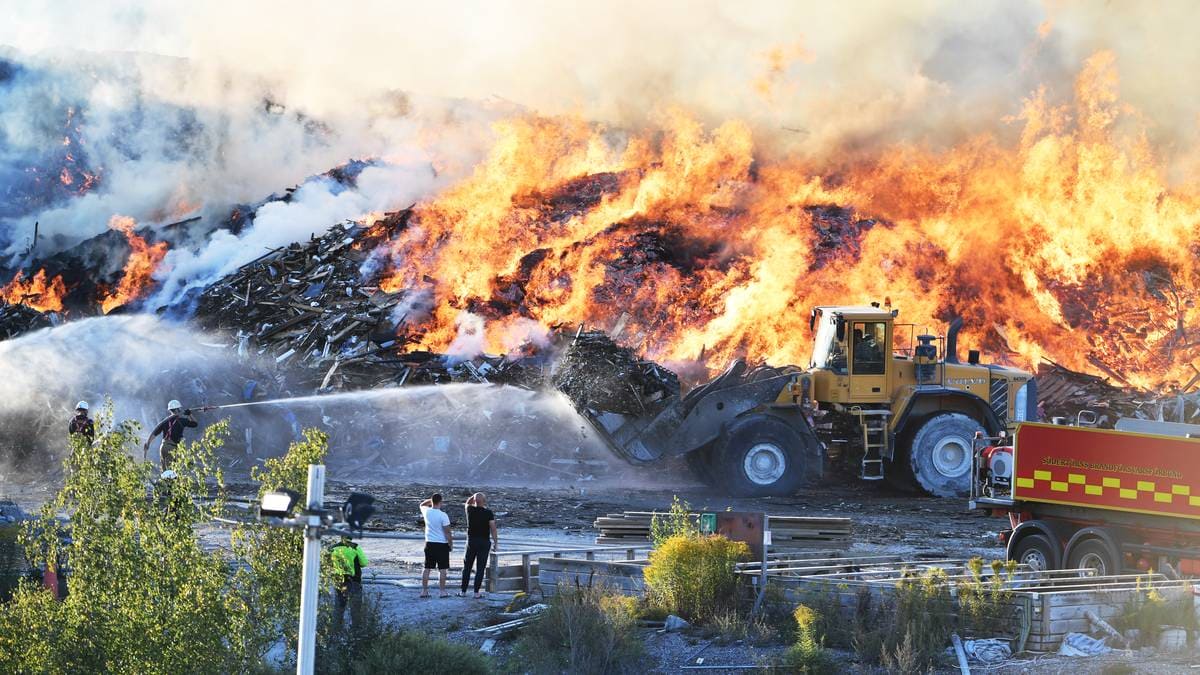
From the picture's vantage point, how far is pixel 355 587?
1334cm

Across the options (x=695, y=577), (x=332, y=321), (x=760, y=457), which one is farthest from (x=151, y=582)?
(x=332, y=321)

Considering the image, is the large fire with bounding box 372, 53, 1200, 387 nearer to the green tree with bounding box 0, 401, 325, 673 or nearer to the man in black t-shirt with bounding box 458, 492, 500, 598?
the man in black t-shirt with bounding box 458, 492, 500, 598

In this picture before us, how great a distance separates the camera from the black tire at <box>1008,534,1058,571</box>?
51.9 feet

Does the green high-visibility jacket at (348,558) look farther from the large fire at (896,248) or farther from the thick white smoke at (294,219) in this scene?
the thick white smoke at (294,219)

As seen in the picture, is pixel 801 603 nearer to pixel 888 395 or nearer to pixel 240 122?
pixel 888 395

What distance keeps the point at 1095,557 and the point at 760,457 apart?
27.0 feet

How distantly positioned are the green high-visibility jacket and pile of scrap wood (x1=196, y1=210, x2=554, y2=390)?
13442 millimetres

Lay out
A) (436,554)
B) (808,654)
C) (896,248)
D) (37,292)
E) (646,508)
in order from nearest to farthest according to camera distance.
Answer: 1. (808,654)
2. (436,554)
3. (646,508)
4. (896,248)
5. (37,292)

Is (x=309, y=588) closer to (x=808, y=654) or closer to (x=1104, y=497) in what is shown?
(x=808, y=654)

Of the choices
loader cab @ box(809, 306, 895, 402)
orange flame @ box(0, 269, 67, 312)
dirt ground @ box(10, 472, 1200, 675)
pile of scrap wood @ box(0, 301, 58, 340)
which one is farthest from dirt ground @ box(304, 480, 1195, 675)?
orange flame @ box(0, 269, 67, 312)

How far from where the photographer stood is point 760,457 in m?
23.2

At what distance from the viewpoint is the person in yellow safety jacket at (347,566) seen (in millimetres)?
12898

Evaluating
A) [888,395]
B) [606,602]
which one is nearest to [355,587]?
[606,602]

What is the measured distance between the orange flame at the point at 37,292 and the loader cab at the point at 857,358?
22.4 meters
